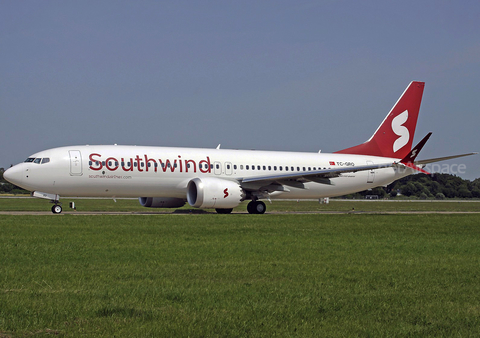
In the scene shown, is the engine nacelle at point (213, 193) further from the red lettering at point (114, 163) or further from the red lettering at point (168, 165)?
the red lettering at point (114, 163)

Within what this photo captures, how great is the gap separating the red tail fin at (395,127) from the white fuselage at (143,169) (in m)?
5.33

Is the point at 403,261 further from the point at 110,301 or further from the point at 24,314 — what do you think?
the point at 24,314

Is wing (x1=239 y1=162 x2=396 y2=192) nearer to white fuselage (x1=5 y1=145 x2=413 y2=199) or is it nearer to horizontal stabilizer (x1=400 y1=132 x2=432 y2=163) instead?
white fuselage (x1=5 y1=145 x2=413 y2=199)

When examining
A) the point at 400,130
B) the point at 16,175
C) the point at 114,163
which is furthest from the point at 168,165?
the point at 400,130

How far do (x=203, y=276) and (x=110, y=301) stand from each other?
2.28m

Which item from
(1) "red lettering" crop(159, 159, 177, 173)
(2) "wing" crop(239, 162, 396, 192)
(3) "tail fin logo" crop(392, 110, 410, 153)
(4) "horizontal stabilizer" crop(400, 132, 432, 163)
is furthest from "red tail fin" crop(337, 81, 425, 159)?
(1) "red lettering" crop(159, 159, 177, 173)

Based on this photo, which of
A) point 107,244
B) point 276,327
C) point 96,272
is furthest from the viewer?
point 107,244

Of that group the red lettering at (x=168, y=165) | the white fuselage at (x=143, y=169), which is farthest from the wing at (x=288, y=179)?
the red lettering at (x=168, y=165)

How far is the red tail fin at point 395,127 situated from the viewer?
3781cm

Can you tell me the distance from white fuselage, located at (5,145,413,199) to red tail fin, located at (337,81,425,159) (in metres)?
5.33

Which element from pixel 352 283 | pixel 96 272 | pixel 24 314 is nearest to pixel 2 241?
pixel 96 272

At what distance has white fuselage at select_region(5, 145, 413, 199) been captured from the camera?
27.6 m

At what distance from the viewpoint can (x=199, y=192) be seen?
28281 millimetres

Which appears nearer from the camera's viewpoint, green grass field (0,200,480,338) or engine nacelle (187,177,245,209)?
green grass field (0,200,480,338)
